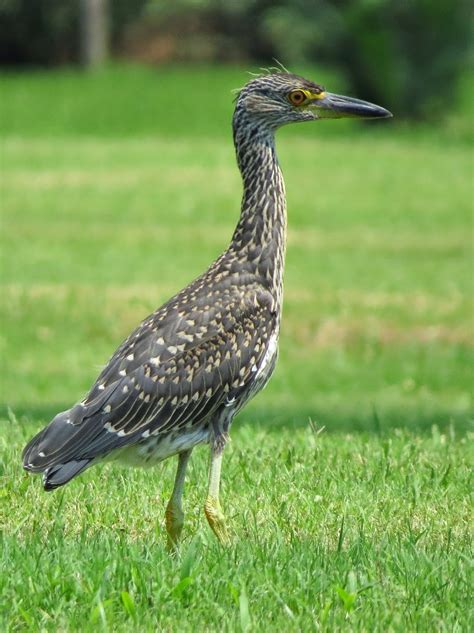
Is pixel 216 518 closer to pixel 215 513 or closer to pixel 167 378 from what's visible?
pixel 215 513

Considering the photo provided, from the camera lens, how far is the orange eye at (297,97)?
295 inches

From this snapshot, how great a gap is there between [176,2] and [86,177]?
24.4m

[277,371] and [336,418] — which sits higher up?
[336,418]

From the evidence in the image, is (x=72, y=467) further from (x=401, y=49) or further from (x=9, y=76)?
(x=9, y=76)

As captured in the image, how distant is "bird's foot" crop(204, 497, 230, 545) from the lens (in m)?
6.50

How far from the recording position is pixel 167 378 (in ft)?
22.0

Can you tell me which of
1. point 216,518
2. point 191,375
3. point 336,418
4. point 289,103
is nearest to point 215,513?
point 216,518

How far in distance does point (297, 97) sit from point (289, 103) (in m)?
0.06

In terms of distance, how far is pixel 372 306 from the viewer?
18000mm

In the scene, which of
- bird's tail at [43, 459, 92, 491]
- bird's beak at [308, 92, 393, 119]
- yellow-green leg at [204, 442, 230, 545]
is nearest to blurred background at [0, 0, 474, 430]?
bird's beak at [308, 92, 393, 119]

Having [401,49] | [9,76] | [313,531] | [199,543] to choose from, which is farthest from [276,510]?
[9,76]

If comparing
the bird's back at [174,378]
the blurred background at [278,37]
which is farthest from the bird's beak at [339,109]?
the blurred background at [278,37]

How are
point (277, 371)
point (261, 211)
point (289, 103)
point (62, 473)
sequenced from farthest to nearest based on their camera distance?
1. point (277, 371)
2. point (289, 103)
3. point (261, 211)
4. point (62, 473)

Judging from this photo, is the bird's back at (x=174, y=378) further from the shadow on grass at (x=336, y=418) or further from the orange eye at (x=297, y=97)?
the shadow on grass at (x=336, y=418)
